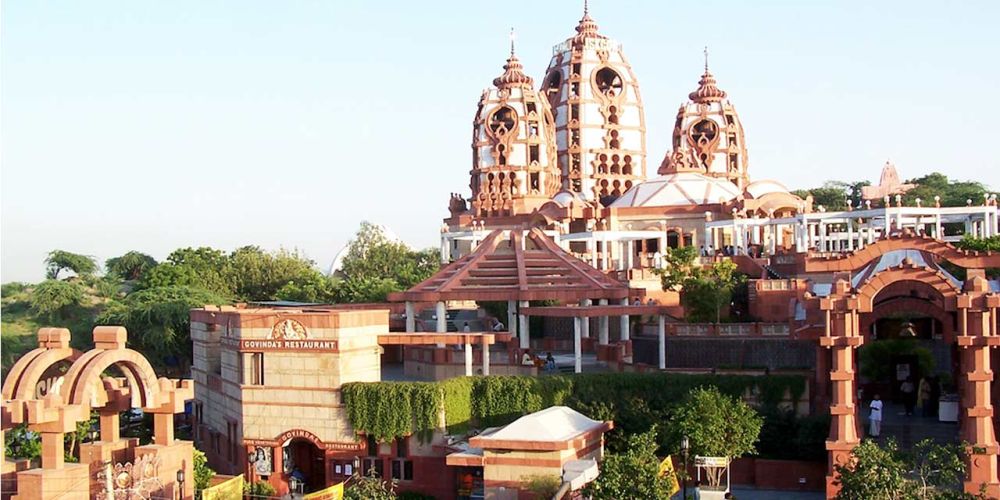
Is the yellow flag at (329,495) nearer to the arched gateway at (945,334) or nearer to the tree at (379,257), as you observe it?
the arched gateway at (945,334)

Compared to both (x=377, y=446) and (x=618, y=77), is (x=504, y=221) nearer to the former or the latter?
(x=618, y=77)

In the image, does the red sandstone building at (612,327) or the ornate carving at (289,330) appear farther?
the ornate carving at (289,330)

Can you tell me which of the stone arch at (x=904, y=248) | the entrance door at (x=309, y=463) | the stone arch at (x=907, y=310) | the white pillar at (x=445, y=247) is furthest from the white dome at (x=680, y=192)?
the stone arch at (x=907, y=310)

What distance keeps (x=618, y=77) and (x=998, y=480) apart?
192 feet

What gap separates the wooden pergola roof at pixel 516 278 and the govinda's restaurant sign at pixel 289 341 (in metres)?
6.06

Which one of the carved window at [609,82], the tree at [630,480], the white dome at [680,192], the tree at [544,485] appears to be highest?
the carved window at [609,82]

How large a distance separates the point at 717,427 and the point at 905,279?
5077 mm

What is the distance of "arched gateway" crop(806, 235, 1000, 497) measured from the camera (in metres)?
25.9

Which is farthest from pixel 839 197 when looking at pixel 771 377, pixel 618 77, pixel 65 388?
pixel 65 388

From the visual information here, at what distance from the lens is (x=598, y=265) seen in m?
56.0

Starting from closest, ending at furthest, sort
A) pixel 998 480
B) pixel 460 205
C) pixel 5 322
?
pixel 998 480 → pixel 5 322 → pixel 460 205

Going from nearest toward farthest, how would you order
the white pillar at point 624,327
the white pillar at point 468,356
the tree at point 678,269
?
the white pillar at point 468,356 → the white pillar at point 624,327 → the tree at point 678,269

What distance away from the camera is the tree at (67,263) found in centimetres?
8212

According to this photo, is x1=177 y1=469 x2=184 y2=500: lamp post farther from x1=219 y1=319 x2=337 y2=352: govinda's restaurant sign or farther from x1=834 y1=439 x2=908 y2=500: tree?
x1=834 y1=439 x2=908 y2=500: tree
